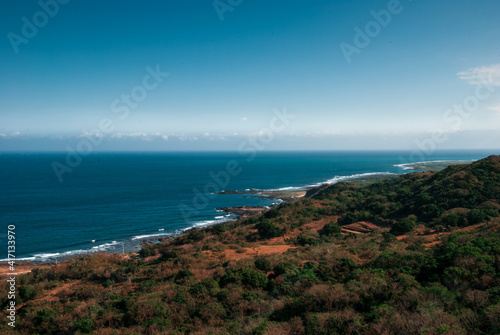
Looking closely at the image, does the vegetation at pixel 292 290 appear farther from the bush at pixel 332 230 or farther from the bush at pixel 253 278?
the bush at pixel 332 230

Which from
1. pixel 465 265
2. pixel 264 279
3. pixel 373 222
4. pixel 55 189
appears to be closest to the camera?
pixel 465 265

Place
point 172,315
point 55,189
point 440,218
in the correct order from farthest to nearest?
point 55,189, point 440,218, point 172,315

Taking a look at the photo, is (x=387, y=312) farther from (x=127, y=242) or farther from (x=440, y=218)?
(x=127, y=242)

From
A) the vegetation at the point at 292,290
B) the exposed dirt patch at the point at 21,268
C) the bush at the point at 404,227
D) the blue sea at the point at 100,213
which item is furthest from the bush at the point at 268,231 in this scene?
the exposed dirt patch at the point at 21,268

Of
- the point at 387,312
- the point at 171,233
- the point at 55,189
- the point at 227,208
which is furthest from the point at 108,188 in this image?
the point at 387,312

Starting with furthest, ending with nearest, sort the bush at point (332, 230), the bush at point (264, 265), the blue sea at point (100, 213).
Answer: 1. the blue sea at point (100, 213)
2. the bush at point (332, 230)
3. the bush at point (264, 265)

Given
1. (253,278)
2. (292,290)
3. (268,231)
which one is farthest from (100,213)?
(292,290)

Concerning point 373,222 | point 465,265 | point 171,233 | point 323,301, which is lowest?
point 171,233

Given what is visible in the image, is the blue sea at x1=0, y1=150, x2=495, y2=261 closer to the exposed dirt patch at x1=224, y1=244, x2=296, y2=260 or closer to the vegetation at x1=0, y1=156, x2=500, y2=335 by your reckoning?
the vegetation at x1=0, y1=156, x2=500, y2=335

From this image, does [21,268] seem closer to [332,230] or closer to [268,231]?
[268,231]

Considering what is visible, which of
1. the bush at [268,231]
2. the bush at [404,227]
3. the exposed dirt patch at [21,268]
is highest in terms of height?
the bush at [404,227]
